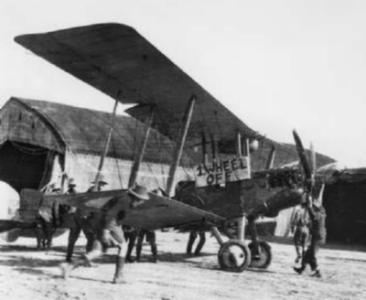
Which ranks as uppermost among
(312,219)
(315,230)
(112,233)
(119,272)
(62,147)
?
(62,147)

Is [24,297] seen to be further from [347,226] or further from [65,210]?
[347,226]

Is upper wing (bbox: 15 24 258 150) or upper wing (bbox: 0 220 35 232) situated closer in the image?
upper wing (bbox: 15 24 258 150)

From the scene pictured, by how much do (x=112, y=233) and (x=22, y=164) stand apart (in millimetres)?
20629

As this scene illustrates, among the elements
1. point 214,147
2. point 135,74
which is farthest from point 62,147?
point 135,74

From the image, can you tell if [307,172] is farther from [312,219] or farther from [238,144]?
[238,144]

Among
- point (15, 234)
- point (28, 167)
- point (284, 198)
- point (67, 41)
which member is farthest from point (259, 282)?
point (28, 167)

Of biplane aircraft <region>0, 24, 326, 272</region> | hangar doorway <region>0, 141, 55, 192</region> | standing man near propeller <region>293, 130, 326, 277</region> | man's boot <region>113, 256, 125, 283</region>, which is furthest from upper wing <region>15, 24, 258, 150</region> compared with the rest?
hangar doorway <region>0, 141, 55, 192</region>

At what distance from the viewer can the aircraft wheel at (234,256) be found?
978cm

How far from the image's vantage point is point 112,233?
775 centimetres

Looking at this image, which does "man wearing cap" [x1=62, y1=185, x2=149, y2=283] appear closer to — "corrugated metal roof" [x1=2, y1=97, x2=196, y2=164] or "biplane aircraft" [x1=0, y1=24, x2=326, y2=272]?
"biplane aircraft" [x1=0, y1=24, x2=326, y2=272]

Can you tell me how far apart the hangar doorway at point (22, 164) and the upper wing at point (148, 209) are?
1627 cm

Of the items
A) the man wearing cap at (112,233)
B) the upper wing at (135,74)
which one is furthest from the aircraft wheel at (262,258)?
the man wearing cap at (112,233)

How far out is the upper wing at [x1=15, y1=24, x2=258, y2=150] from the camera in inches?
318

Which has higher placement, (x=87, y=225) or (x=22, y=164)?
(x=22, y=164)
